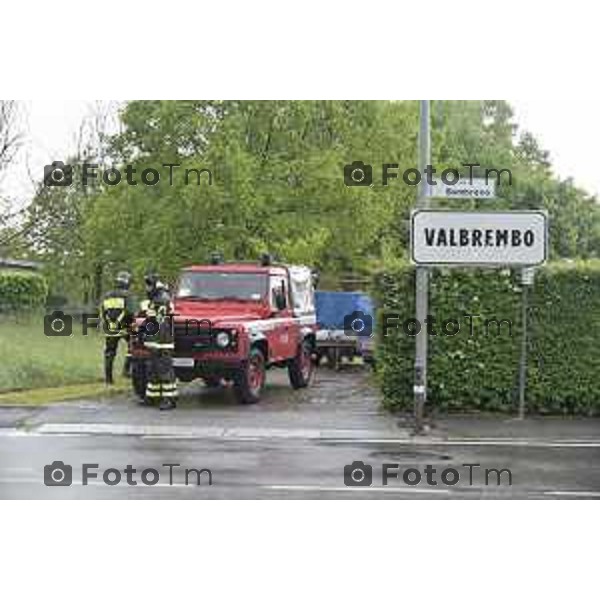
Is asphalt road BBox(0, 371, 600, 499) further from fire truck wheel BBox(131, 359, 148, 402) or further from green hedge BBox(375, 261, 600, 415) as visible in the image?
green hedge BBox(375, 261, 600, 415)

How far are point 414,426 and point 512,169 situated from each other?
9.01 ft

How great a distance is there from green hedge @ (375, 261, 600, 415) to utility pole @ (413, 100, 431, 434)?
0.80 feet

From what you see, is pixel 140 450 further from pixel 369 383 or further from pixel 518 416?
pixel 518 416

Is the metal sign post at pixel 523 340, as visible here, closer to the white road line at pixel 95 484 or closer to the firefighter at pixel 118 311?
the firefighter at pixel 118 311

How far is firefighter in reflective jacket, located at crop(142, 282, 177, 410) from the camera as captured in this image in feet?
36.0

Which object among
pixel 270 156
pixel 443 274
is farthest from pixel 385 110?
pixel 443 274

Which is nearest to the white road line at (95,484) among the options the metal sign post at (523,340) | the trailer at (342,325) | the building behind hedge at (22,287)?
the building behind hedge at (22,287)

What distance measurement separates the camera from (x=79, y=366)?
1118cm

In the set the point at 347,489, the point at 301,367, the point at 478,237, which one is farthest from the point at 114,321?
the point at 478,237

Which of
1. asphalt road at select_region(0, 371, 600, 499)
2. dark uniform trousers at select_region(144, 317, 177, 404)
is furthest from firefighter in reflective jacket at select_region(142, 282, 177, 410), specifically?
asphalt road at select_region(0, 371, 600, 499)

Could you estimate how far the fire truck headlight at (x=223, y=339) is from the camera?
11445mm

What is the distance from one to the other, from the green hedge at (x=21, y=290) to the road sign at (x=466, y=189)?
3.83m

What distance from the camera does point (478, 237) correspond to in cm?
1177

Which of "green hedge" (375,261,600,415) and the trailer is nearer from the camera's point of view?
the trailer
